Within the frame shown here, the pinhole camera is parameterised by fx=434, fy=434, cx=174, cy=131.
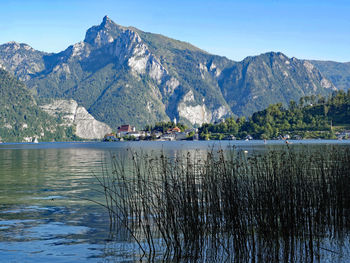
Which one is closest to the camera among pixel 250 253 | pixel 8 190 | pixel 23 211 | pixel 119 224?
pixel 250 253

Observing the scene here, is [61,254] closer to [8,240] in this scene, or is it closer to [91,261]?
[91,261]

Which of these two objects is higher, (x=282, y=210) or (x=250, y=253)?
(x=282, y=210)

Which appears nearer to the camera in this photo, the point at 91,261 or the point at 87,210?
the point at 91,261

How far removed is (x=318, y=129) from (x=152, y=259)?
19842 centimetres

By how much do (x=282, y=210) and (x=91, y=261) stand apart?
5.97 m

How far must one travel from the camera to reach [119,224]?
55.8 feet

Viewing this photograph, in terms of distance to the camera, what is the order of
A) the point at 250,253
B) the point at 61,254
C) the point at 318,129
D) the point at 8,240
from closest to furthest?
1. the point at 250,253
2. the point at 61,254
3. the point at 8,240
4. the point at 318,129

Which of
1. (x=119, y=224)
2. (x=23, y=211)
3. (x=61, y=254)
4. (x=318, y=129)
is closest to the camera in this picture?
(x=61, y=254)

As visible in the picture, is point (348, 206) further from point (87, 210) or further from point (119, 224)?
point (87, 210)

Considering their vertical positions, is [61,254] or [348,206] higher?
[348,206]

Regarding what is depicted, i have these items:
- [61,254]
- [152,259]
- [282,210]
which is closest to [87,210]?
[61,254]

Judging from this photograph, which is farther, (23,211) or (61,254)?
(23,211)

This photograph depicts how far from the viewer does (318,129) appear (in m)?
199

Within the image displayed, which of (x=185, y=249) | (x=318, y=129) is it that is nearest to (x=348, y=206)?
(x=185, y=249)
